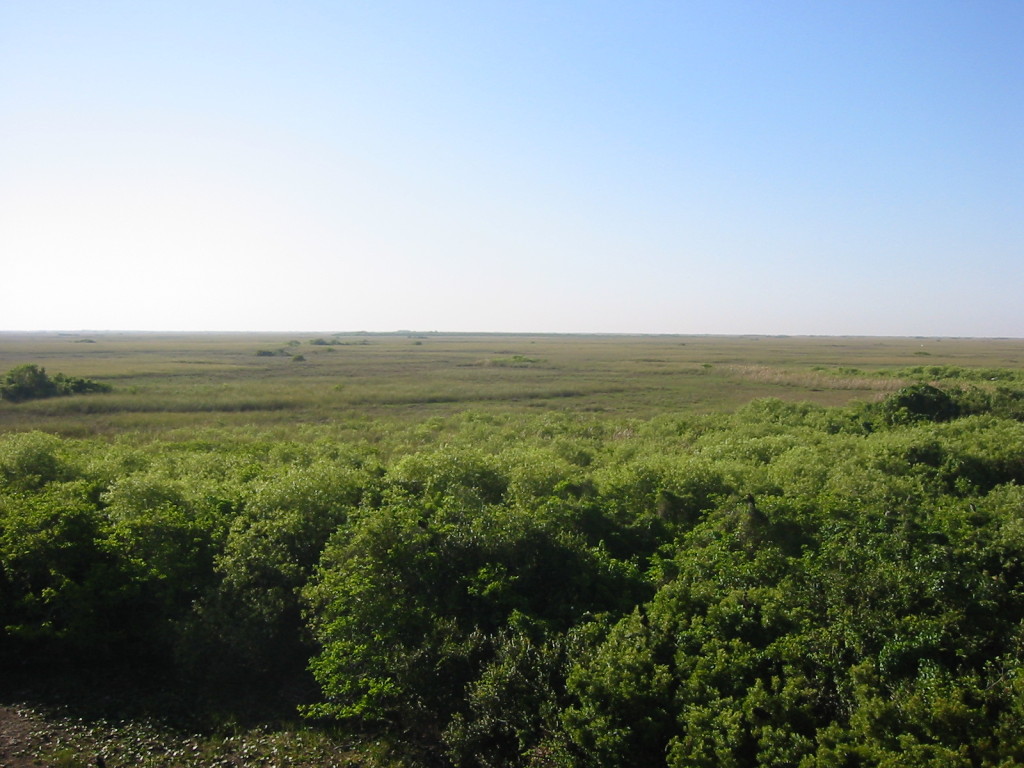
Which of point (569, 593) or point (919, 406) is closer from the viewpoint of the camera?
point (569, 593)

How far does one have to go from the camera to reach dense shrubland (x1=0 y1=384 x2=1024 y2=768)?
369 inches

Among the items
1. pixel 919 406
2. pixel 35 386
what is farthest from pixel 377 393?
pixel 919 406

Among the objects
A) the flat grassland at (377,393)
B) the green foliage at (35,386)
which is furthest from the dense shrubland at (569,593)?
the green foliage at (35,386)

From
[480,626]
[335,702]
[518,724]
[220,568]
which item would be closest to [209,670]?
[220,568]

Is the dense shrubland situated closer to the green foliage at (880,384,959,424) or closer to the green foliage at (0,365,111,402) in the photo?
the green foliage at (880,384,959,424)

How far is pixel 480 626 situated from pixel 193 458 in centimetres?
1422

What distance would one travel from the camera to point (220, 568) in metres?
14.5

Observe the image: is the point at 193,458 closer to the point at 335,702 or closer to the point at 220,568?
the point at 220,568

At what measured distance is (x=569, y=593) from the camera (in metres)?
13.2

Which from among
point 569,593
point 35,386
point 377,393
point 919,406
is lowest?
point 569,593

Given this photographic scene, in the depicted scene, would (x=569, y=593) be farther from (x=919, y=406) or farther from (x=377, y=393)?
(x=377, y=393)

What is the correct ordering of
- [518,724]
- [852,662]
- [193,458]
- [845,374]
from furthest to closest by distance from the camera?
[845,374] → [193,458] → [518,724] → [852,662]

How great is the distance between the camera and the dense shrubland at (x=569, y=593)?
9.37 metres

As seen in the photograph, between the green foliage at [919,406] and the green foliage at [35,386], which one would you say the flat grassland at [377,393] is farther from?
the green foliage at [919,406]
